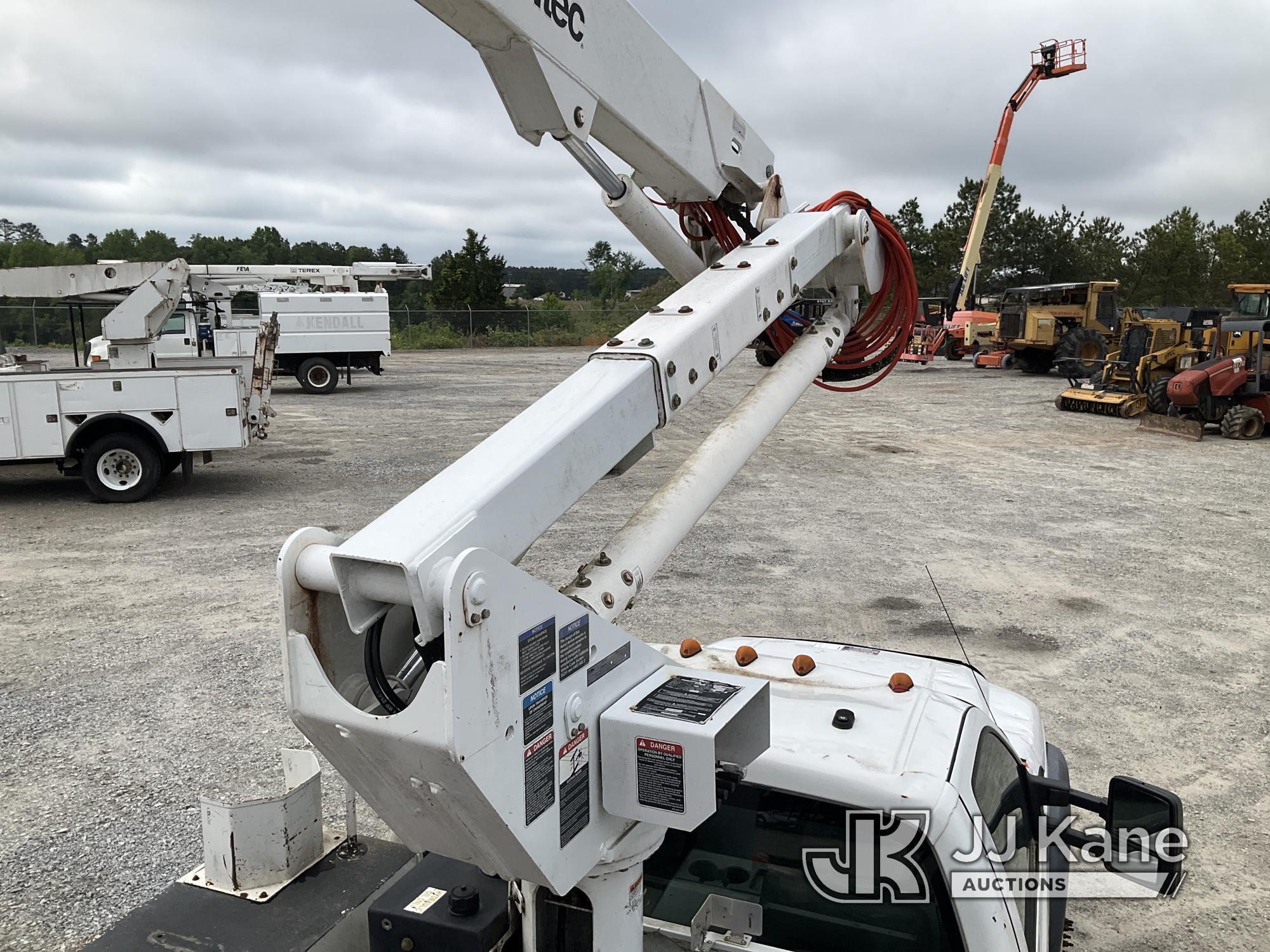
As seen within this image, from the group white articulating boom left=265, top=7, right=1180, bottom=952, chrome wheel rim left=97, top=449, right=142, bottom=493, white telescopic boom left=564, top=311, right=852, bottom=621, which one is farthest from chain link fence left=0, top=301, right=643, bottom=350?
white articulating boom left=265, top=7, right=1180, bottom=952

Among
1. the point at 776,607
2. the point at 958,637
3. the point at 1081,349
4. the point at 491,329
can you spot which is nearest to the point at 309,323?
the point at 776,607

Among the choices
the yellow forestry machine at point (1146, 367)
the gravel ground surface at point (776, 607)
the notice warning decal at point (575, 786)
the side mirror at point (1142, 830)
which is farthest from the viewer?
the yellow forestry machine at point (1146, 367)

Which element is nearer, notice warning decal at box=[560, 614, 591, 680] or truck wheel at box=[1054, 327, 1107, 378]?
notice warning decal at box=[560, 614, 591, 680]

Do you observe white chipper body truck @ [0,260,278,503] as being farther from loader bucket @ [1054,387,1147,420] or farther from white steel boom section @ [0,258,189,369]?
loader bucket @ [1054,387,1147,420]

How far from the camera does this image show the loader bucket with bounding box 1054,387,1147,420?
19.9m

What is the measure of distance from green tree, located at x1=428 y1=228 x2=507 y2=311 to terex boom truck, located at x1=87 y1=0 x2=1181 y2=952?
49.2 metres

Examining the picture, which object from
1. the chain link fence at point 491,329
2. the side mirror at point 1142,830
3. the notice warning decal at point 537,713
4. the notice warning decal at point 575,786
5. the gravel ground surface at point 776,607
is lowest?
the gravel ground surface at point 776,607

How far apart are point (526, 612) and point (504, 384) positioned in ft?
84.2

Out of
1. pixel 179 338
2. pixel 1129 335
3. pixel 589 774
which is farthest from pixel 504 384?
pixel 589 774

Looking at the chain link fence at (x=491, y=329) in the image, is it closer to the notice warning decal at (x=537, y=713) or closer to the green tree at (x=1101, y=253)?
the green tree at (x=1101, y=253)

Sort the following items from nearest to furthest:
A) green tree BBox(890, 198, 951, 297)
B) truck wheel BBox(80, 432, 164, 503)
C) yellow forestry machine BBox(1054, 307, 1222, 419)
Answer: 1. truck wheel BBox(80, 432, 164, 503)
2. yellow forestry machine BBox(1054, 307, 1222, 419)
3. green tree BBox(890, 198, 951, 297)

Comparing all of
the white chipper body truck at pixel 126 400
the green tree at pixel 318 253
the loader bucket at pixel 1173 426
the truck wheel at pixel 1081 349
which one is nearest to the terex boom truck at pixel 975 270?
the truck wheel at pixel 1081 349

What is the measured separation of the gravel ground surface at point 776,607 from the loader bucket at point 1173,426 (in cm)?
50

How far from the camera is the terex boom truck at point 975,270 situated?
30.2 meters
